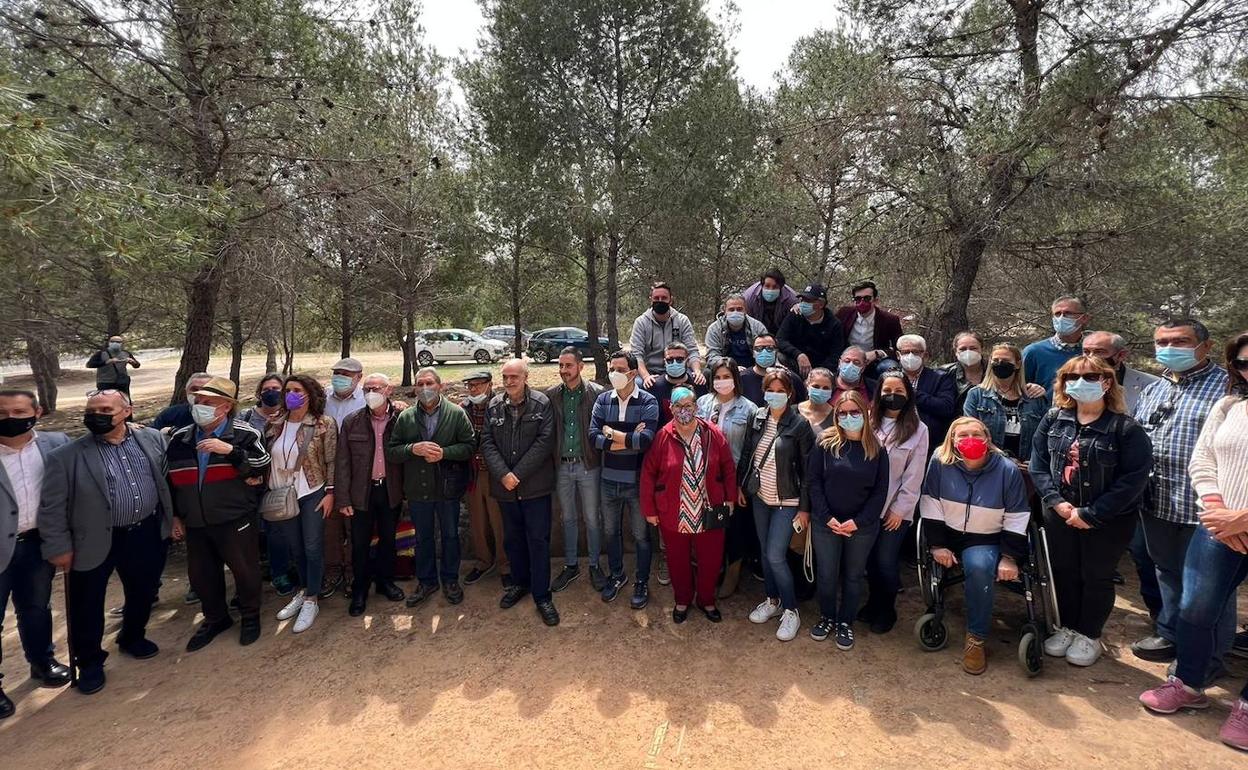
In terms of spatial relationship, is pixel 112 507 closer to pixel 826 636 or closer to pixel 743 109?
pixel 826 636

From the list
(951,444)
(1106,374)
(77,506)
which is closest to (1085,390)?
(1106,374)

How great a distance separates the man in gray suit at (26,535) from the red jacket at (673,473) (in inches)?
152

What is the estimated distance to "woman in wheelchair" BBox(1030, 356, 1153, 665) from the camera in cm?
316

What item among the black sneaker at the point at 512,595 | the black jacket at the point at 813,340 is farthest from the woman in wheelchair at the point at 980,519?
the black sneaker at the point at 512,595

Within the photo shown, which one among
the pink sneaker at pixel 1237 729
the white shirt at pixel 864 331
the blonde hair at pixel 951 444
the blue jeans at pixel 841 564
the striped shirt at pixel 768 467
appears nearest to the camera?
the pink sneaker at pixel 1237 729

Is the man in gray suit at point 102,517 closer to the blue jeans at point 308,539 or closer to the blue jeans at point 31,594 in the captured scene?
the blue jeans at point 31,594

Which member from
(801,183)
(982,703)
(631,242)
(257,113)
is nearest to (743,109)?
(801,183)

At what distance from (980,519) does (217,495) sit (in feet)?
16.7

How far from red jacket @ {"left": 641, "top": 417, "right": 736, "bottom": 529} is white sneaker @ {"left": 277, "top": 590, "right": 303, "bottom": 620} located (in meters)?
2.87

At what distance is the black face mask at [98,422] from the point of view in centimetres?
357

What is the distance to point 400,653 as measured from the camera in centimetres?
Answer: 393

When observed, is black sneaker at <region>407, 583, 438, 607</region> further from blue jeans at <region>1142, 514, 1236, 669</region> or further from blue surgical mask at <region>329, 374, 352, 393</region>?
blue jeans at <region>1142, 514, 1236, 669</region>

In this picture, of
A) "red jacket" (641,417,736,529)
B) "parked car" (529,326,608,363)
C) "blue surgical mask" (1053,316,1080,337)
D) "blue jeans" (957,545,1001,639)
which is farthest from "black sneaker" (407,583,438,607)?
"parked car" (529,326,608,363)

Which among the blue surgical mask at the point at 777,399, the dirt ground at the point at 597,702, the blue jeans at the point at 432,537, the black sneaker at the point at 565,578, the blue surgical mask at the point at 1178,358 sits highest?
the blue surgical mask at the point at 1178,358
